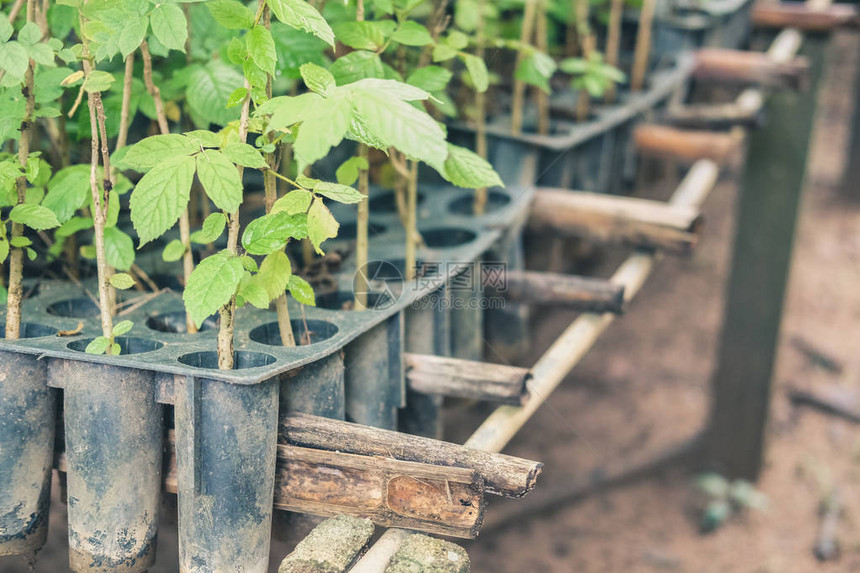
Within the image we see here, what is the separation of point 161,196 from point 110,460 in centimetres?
46

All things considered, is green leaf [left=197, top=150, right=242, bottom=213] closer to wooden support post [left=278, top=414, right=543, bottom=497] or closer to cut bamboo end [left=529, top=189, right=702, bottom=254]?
wooden support post [left=278, top=414, right=543, bottom=497]

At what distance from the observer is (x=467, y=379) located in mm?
1789

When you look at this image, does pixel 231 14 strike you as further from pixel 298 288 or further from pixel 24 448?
pixel 24 448

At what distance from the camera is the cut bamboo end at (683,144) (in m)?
3.27

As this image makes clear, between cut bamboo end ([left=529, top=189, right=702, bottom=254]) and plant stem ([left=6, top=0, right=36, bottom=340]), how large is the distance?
147 cm

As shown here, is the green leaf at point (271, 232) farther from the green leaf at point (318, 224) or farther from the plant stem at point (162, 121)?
the plant stem at point (162, 121)

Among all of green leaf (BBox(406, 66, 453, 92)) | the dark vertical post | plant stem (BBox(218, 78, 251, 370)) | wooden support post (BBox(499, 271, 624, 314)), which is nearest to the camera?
plant stem (BBox(218, 78, 251, 370))

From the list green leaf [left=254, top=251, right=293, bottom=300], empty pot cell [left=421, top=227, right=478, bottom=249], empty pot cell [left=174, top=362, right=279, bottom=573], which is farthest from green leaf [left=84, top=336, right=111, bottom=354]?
empty pot cell [left=421, top=227, right=478, bottom=249]

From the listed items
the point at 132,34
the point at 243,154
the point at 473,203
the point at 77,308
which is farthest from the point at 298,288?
the point at 473,203

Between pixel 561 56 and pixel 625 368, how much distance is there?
249 centimetres

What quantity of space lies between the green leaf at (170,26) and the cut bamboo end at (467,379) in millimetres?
789

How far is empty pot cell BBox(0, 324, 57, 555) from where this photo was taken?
1.49 m

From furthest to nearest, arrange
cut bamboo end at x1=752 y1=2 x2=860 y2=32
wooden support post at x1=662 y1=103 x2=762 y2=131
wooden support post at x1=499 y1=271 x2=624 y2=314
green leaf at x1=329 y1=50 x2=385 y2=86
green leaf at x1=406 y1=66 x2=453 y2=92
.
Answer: cut bamboo end at x1=752 y1=2 x2=860 y2=32 < wooden support post at x1=662 y1=103 x2=762 y2=131 < wooden support post at x1=499 y1=271 x2=624 y2=314 < green leaf at x1=406 y1=66 x2=453 y2=92 < green leaf at x1=329 y1=50 x2=385 y2=86

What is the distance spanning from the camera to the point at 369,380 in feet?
5.77
